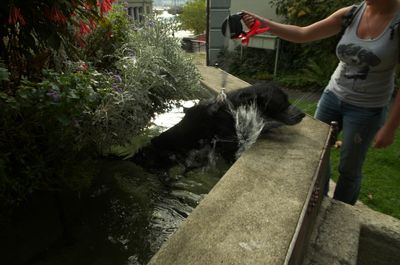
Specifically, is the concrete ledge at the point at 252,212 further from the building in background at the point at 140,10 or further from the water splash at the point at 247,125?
the building in background at the point at 140,10

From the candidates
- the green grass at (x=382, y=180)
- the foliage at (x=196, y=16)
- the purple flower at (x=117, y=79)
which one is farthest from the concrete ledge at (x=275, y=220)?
the foliage at (x=196, y=16)

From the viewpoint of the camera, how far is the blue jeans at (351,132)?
239cm

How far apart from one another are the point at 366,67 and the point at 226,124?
97 centimetres

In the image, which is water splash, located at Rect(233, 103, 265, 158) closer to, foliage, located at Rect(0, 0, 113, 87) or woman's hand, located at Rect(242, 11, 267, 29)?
woman's hand, located at Rect(242, 11, 267, 29)

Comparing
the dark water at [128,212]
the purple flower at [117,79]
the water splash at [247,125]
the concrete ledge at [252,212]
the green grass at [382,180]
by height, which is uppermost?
the purple flower at [117,79]

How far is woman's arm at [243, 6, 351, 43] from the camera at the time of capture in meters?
2.56

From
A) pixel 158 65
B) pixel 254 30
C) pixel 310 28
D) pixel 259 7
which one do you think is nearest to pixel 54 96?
pixel 158 65

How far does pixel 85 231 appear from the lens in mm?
1888

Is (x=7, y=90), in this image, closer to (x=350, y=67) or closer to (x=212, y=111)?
(x=212, y=111)

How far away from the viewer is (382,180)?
12.4ft

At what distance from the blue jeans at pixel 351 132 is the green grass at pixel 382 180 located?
796mm

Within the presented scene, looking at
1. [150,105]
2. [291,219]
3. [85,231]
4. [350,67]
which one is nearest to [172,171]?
[150,105]

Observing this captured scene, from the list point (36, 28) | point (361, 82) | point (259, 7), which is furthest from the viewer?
point (259, 7)

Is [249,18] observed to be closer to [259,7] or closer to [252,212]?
[252,212]
